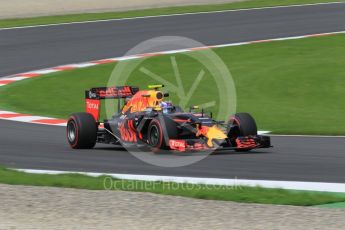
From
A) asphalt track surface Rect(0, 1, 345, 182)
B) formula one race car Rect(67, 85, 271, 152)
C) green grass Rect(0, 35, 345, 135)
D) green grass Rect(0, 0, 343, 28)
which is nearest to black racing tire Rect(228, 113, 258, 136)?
formula one race car Rect(67, 85, 271, 152)

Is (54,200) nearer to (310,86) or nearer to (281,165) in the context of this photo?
(281,165)

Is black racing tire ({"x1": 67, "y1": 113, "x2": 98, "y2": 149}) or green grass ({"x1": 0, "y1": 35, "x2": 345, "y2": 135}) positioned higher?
green grass ({"x1": 0, "y1": 35, "x2": 345, "y2": 135})

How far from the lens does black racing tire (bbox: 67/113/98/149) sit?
14.2m

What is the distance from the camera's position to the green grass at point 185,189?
9523 mm

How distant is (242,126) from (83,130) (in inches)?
97.9

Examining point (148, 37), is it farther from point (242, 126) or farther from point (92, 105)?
point (242, 126)

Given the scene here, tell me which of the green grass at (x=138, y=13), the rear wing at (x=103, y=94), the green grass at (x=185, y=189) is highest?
the green grass at (x=138, y=13)

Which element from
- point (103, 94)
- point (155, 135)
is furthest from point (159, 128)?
point (103, 94)

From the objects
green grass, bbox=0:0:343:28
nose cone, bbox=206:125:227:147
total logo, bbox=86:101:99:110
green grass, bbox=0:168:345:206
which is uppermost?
green grass, bbox=0:0:343:28

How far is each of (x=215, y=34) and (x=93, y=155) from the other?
50.3 feet

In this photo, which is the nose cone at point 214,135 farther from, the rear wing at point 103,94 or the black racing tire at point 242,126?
the rear wing at point 103,94

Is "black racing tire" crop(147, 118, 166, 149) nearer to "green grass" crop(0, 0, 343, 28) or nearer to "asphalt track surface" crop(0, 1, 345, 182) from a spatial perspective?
"asphalt track surface" crop(0, 1, 345, 182)

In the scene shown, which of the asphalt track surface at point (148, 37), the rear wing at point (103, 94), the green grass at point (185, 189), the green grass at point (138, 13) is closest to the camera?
the green grass at point (185, 189)

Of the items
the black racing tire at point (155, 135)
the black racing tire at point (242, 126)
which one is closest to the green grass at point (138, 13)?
the black racing tire at point (155, 135)
